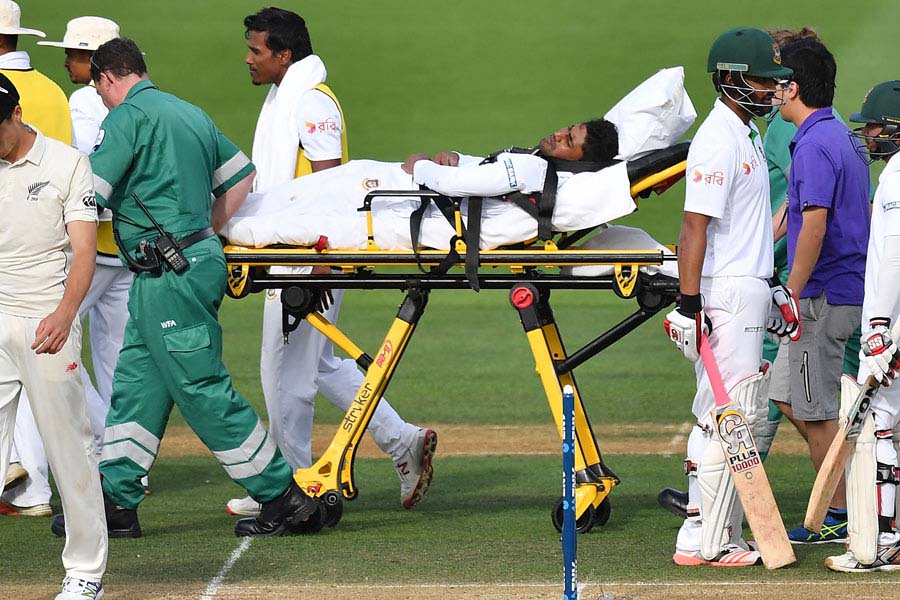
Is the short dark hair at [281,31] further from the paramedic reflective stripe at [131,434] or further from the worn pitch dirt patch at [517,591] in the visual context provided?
the worn pitch dirt patch at [517,591]

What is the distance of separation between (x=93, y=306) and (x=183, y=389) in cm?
181

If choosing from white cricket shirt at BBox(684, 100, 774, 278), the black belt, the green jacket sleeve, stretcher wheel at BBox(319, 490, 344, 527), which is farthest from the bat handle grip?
the green jacket sleeve

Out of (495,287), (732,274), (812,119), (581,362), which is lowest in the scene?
(581,362)

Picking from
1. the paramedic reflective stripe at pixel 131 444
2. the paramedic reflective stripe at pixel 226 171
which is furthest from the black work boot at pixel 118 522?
the paramedic reflective stripe at pixel 226 171

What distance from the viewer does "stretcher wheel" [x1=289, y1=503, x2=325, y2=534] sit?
7568 mm

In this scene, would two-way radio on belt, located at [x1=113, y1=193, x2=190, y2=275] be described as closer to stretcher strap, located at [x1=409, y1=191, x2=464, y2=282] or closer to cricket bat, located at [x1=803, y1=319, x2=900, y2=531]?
stretcher strap, located at [x1=409, y1=191, x2=464, y2=282]

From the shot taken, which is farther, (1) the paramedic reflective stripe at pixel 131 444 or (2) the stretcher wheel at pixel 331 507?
(2) the stretcher wheel at pixel 331 507

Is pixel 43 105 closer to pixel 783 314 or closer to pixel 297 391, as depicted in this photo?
pixel 297 391

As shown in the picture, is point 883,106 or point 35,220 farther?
point 883,106

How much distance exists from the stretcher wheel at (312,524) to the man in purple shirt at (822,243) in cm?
225

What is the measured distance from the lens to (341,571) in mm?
6801

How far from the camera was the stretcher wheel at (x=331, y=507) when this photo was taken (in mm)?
7664

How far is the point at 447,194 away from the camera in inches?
285

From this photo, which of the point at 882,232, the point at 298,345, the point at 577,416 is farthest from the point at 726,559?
the point at 298,345
